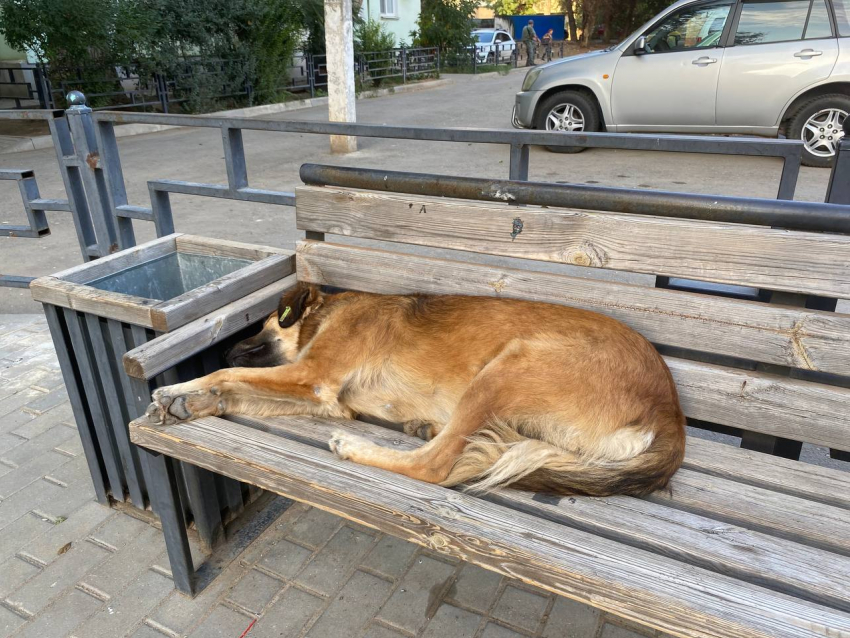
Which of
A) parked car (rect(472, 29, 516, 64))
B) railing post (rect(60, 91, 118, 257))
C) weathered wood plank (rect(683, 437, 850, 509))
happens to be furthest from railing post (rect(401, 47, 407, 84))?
weathered wood plank (rect(683, 437, 850, 509))

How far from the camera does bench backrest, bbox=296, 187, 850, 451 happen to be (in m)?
2.00

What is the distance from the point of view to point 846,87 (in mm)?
8125

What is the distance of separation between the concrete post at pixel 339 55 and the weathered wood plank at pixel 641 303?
830 centimetres

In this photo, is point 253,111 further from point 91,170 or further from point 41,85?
point 91,170

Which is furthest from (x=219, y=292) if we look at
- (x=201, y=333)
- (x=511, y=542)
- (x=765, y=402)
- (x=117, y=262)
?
(x=765, y=402)

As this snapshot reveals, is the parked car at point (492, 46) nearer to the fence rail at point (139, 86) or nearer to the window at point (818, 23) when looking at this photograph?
the fence rail at point (139, 86)

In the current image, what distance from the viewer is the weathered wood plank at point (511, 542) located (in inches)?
55.6

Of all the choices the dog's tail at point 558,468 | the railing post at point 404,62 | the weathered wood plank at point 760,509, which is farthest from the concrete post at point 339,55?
the railing post at point 404,62

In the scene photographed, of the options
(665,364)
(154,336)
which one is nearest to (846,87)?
(665,364)

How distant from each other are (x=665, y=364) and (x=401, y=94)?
20.9m

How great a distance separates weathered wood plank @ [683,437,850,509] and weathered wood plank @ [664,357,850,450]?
0.31ft

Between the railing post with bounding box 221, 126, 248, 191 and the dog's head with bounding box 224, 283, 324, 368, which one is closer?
the dog's head with bounding box 224, 283, 324, 368

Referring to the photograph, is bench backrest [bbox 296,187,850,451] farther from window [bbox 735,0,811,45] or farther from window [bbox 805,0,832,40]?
window [bbox 805,0,832,40]

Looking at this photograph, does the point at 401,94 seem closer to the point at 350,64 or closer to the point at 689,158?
the point at 350,64
